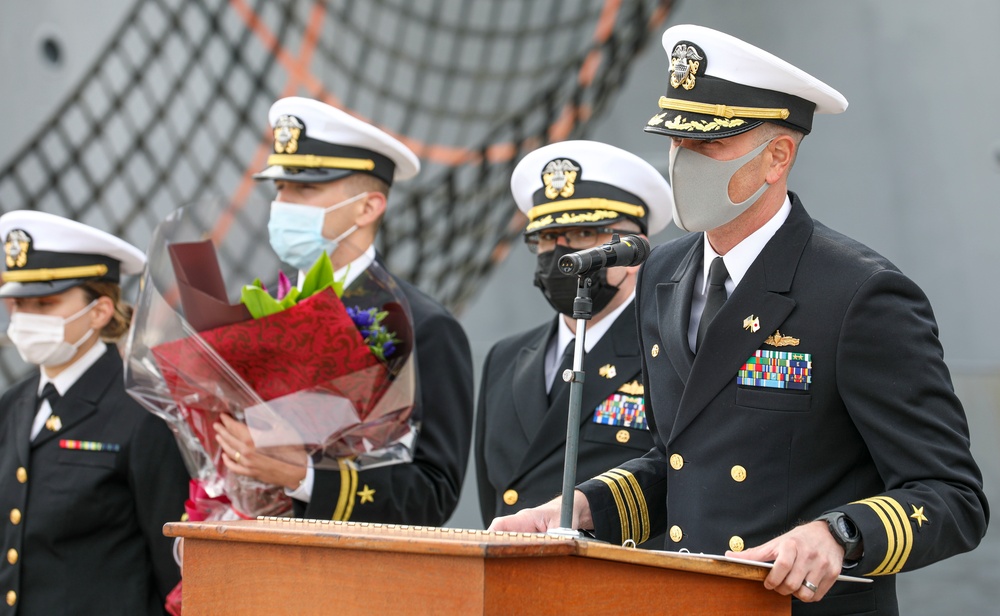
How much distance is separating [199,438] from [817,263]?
1.20 m

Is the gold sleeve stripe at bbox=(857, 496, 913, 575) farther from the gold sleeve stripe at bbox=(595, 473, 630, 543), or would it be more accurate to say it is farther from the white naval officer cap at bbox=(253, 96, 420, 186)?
the white naval officer cap at bbox=(253, 96, 420, 186)

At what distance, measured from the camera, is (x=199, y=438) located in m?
2.42

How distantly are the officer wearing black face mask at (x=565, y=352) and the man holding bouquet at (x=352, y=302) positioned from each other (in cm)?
21

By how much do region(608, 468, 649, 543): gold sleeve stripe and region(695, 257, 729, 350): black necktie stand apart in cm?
23

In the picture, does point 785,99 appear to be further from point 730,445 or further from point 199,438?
point 199,438

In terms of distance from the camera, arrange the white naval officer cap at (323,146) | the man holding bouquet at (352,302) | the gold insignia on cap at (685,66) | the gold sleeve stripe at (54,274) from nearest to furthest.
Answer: the gold insignia on cap at (685,66)
the man holding bouquet at (352,302)
the white naval officer cap at (323,146)
the gold sleeve stripe at (54,274)

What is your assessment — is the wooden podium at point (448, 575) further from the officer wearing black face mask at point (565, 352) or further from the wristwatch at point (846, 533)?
the officer wearing black face mask at point (565, 352)

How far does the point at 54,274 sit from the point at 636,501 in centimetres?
180

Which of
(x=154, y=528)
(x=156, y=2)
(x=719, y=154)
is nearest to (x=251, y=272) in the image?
(x=154, y=528)

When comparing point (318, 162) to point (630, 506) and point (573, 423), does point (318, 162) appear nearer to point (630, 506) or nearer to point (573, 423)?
point (630, 506)

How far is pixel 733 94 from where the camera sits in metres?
1.88

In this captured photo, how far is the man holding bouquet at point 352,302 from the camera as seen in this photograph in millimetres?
2453

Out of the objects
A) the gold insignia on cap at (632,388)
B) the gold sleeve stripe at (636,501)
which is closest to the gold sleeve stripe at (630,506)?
the gold sleeve stripe at (636,501)

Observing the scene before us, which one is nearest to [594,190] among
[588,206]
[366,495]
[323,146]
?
[588,206]
